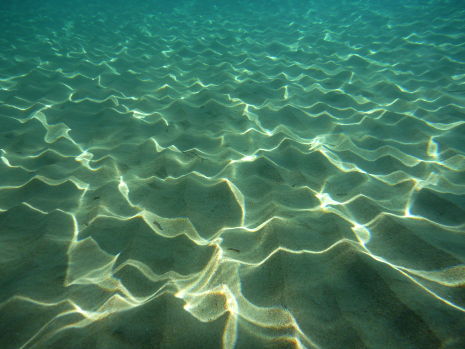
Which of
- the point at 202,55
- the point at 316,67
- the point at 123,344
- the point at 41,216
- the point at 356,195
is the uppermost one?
the point at 316,67

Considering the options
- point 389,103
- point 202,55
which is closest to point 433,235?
point 389,103

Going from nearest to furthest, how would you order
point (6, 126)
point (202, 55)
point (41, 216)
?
point (41, 216)
point (6, 126)
point (202, 55)

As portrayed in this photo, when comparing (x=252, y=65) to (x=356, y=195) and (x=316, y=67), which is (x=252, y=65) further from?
(x=356, y=195)

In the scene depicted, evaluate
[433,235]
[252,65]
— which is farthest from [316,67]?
[433,235]

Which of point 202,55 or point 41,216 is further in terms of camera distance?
point 202,55

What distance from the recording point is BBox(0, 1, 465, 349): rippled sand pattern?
1.81 m

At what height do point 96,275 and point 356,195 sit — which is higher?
point 356,195

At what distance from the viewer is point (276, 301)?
1.93 meters

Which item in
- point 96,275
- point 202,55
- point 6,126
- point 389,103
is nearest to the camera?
point 96,275

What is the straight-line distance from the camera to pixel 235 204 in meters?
3.04

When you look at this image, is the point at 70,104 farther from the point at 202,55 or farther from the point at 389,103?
the point at 389,103

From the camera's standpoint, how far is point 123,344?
5.53ft

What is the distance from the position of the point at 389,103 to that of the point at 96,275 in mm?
5514

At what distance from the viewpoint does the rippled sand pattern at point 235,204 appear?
1.81 meters
